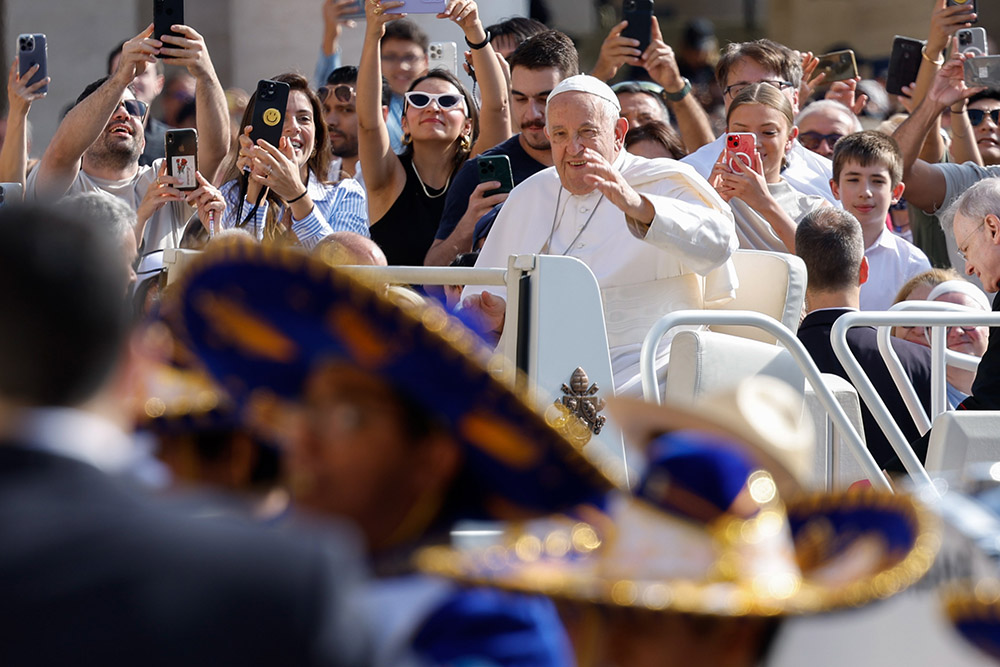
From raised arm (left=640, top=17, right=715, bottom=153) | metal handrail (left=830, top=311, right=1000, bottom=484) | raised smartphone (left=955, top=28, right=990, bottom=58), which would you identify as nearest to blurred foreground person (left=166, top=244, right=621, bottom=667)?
metal handrail (left=830, top=311, right=1000, bottom=484)

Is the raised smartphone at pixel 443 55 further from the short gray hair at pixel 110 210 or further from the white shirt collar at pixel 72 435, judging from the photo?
the white shirt collar at pixel 72 435

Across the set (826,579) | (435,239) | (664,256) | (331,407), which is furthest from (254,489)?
(435,239)

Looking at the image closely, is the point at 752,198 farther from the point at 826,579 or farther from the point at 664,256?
the point at 826,579

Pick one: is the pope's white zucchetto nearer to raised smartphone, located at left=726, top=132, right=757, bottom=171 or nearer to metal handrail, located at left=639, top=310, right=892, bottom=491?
raised smartphone, located at left=726, top=132, right=757, bottom=171

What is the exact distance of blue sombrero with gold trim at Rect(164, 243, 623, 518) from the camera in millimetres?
1262

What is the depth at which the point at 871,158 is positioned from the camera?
217 inches

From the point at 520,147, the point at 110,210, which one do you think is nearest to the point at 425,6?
the point at 520,147

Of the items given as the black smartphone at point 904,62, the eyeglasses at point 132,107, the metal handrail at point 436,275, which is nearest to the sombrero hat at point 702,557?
the metal handrail at point 436,275

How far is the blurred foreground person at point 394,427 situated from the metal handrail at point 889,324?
7.58ft

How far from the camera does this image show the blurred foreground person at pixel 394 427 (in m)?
1.26

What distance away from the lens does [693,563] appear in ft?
4.27

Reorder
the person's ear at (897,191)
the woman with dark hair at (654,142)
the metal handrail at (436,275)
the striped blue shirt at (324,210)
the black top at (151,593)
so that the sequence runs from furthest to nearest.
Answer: the woman with dark hair at (654,142) < the person's ear at (897,191) < the striped blue shirt at (324,210) < the metal handrail at (436,275) < the black top at (151,593)

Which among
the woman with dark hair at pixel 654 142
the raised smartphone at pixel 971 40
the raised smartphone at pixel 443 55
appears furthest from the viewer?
the raised smartphone at pixel 443 55

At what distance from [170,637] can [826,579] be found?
66cm
